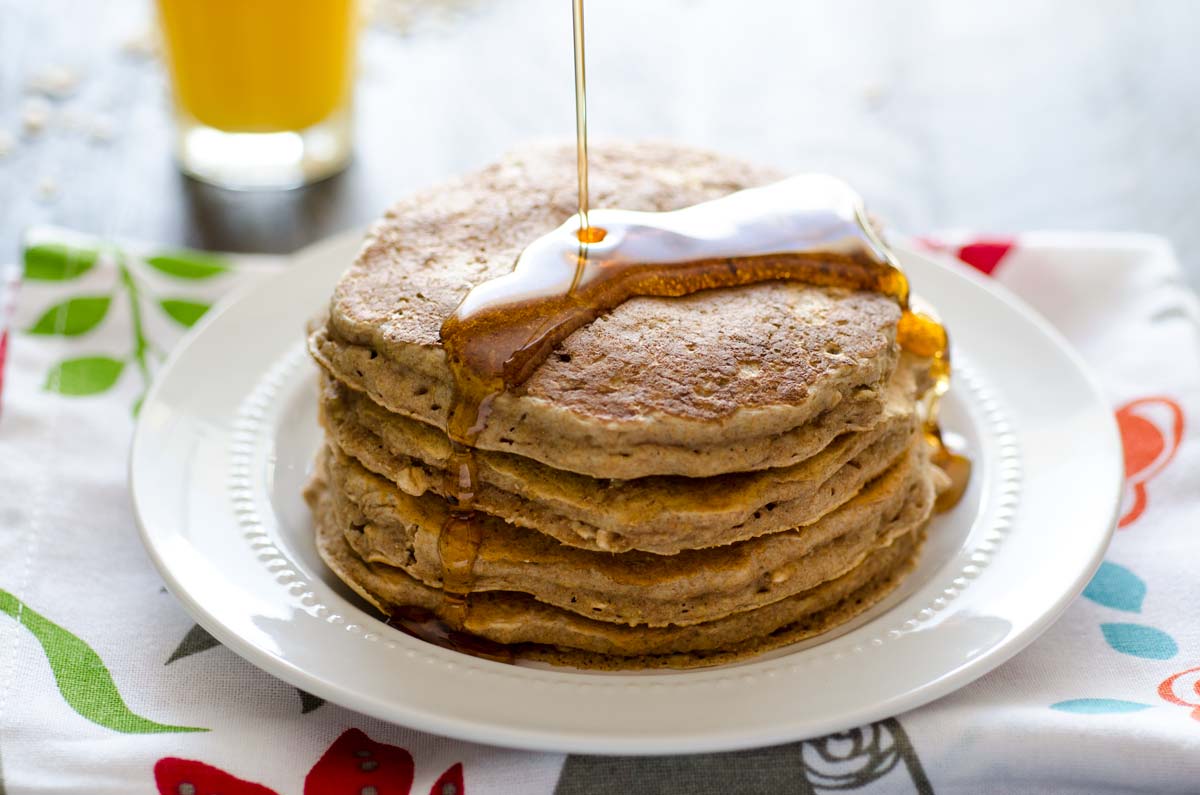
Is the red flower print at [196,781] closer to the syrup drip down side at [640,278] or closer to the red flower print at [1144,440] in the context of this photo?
the syrup drip down side at [640,278]

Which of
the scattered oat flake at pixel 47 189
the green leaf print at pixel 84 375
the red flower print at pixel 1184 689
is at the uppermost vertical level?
the red flower print at pixel 1184 689

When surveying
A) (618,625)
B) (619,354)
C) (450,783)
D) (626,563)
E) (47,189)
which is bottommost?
(47,189)

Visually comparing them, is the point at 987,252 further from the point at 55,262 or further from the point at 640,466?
the point at 55,262

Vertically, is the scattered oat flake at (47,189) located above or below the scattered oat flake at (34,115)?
below

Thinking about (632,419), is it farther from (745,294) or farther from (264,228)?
(264,228)

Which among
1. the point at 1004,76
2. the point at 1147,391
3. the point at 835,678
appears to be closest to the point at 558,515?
the point at 835,678

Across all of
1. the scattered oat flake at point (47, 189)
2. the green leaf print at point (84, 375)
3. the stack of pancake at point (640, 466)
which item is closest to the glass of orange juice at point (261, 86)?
the scattered oat flake at point (47, 189)

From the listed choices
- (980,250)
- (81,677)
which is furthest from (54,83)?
(980,250)

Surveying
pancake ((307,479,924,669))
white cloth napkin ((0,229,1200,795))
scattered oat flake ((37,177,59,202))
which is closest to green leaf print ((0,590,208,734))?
white cloth napkin ((0,229,1200,795))
